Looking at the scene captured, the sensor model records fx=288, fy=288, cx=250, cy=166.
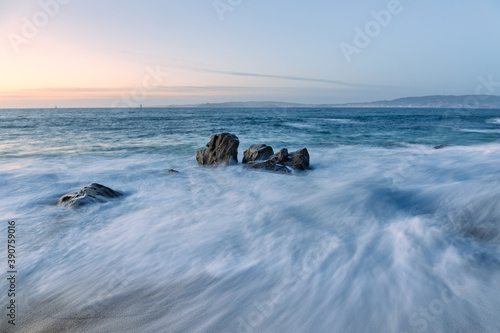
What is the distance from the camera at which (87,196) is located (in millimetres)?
6738

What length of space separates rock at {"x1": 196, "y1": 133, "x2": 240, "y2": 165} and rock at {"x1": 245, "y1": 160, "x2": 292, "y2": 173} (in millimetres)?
A: 1061

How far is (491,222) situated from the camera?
16.2ft

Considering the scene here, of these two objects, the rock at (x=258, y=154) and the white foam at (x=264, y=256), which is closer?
the white foam at (x=264, y=256)

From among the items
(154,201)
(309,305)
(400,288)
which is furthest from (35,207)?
(400,288)

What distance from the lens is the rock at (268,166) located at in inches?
390

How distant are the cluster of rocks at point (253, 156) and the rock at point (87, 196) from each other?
4.73 m

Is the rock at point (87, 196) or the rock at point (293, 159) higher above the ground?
the rock at point (293, 159)

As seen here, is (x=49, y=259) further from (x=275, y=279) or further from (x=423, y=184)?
(x=423, y=184)

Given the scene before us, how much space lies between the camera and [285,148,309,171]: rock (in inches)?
408
